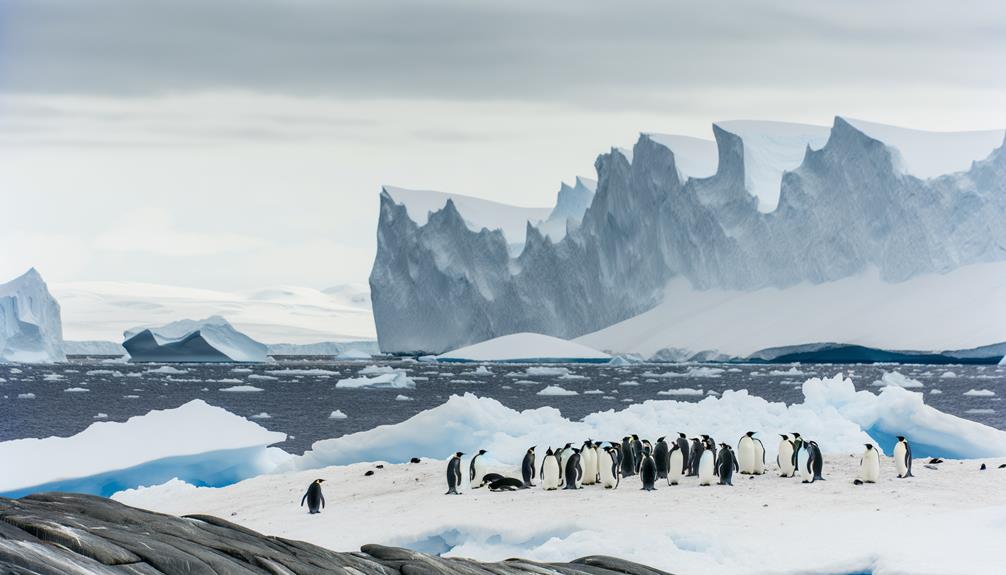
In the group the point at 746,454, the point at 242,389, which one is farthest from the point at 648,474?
the point at 242,389

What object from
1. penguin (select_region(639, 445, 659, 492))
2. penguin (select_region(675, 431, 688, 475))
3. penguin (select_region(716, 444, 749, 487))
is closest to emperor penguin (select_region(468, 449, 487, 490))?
penguin (select_region(639, 445, 659, 492))

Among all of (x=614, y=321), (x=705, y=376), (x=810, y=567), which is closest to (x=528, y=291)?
(x=614, y=321)

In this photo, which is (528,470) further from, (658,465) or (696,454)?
(696,454)

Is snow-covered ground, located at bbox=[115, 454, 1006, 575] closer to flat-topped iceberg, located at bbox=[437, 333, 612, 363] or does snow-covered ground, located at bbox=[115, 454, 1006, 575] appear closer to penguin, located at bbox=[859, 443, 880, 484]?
penguin, located at bbox=[859, 443, 880, 484]

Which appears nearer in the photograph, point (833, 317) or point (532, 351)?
point (833, 317)

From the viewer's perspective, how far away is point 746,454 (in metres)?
15.5

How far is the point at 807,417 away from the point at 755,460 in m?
4.47

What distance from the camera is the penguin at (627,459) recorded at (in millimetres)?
15711

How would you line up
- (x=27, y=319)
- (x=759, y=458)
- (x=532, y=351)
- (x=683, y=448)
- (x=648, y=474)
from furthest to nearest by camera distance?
(x=532, y=351), (x=27, y=319), (x=683, y=448), (x=759, y=458), (x=648, y=474)

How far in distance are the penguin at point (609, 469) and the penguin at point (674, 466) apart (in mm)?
683

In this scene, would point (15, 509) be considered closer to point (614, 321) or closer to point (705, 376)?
point (705, 376)

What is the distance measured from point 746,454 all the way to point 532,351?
5078cm

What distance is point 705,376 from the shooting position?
56812 millimetres

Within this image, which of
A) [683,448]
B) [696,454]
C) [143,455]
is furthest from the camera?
[143,455]
